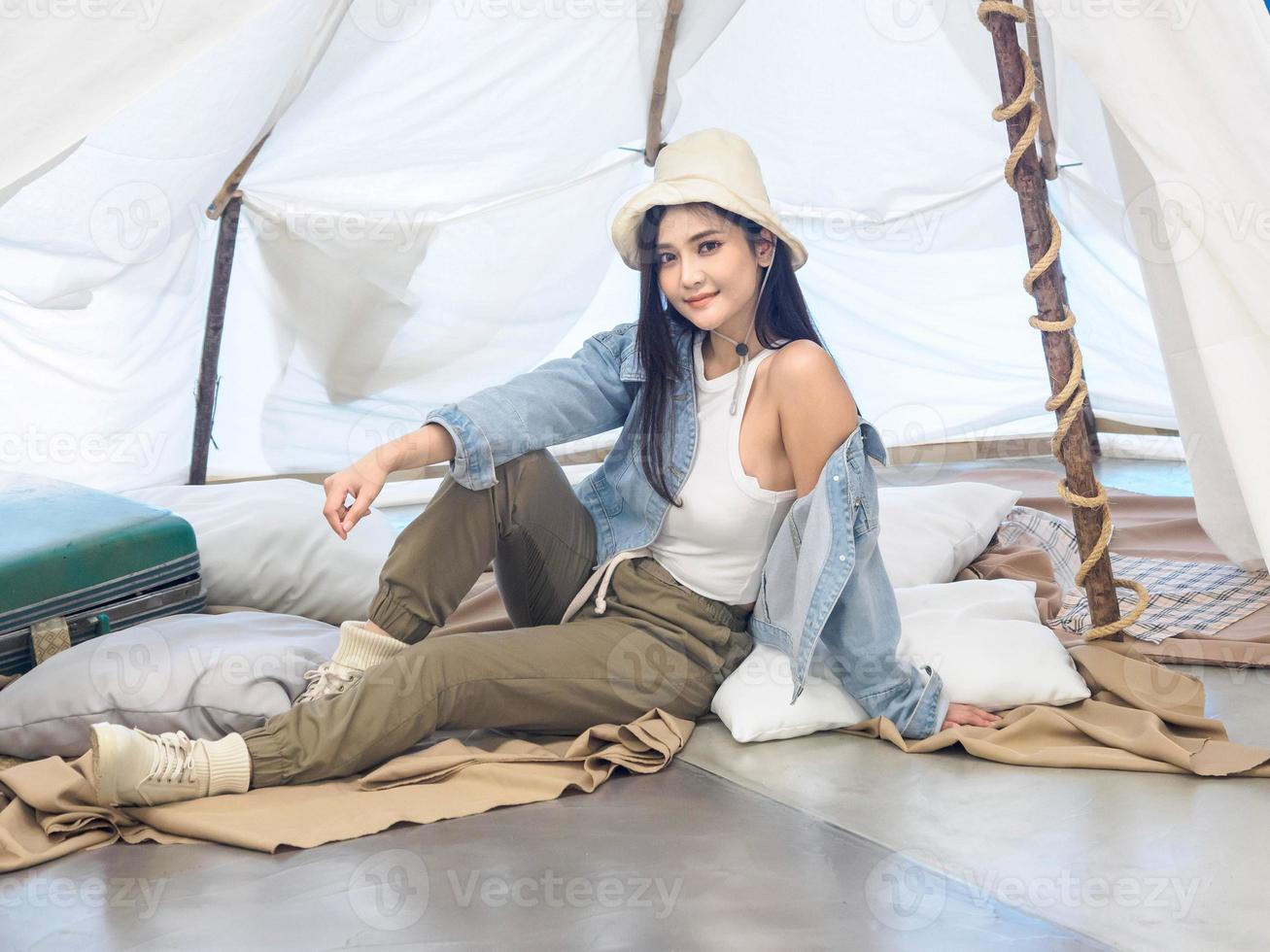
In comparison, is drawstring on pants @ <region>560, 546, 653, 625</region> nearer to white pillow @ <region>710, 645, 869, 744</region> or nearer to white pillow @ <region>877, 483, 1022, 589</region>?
white pillow @ <region>710, 645, 869, 744</region>

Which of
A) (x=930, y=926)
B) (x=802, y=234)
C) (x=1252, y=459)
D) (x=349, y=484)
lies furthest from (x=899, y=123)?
(x=930, y=926)

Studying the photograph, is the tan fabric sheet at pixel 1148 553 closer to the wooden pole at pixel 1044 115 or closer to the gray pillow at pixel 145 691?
the wooden pole at pixel 1044 115

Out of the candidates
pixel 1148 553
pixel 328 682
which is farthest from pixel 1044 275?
pixel 328 682

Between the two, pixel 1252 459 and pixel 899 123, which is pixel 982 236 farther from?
pixel 1252 459

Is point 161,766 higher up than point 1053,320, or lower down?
lower down

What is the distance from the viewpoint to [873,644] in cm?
192

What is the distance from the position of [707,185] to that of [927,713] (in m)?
0.85

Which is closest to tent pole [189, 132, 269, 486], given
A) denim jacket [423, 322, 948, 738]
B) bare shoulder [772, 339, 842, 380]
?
denim jacket [423, 322, 948, 738]

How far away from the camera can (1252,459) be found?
1.80m
